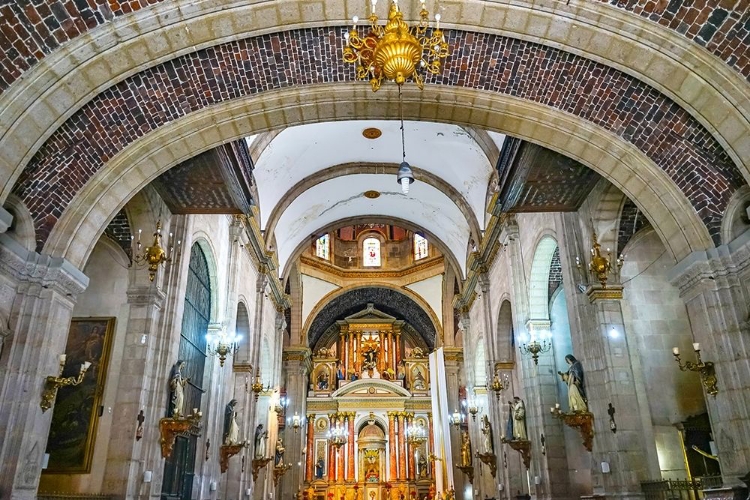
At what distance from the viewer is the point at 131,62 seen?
7.01 meters

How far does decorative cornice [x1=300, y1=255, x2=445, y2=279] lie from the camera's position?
95.6 feet

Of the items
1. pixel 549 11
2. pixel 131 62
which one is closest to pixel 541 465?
pixel 549 11

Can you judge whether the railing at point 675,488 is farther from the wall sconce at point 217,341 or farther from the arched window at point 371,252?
the arched window at point 371,252

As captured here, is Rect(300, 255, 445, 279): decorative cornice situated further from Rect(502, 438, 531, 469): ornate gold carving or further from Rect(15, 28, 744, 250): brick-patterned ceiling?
Rect(15, 28, 744, 250): brick-patterned ceiling

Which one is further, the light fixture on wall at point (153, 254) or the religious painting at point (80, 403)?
the religious painting at point (80, 403)

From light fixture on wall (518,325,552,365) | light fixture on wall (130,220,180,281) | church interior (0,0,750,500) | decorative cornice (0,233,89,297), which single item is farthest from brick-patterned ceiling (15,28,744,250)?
light fixture on wall (518,325,552,365)

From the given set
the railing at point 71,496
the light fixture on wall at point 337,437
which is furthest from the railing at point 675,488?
the light fixture on wall at point 337,437

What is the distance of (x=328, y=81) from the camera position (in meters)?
8.10

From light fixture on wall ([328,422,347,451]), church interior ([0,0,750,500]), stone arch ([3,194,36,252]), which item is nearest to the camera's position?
church interior ([0,0,750,500])

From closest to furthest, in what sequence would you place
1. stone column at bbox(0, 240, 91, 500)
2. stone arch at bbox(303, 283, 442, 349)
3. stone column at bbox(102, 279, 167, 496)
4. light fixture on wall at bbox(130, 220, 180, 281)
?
stone column at bbox(0, 240, 91, 500) → stone column at bbox(102, 279, 167, 496) → light fixture on wall at bbox(130, 220, 180, 281) → stone arch at bbox(303, 283, 442, 349)

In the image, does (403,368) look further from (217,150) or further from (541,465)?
(217,150)

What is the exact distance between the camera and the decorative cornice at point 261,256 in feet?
52.5

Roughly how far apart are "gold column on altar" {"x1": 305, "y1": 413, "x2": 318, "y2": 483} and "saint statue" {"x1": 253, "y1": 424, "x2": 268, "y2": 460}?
1352 cm

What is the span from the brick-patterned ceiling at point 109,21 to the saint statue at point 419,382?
94.6ft
